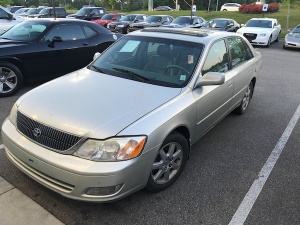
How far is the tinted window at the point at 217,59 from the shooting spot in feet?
11.8

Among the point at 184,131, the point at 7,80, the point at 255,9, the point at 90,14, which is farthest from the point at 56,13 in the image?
the point at 255,9

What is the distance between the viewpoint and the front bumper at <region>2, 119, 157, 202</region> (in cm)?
236

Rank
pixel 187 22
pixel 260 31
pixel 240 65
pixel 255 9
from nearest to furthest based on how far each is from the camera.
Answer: pixel 240 65 < pixel 260 31 < pixel 187 22 < pixel 255 9

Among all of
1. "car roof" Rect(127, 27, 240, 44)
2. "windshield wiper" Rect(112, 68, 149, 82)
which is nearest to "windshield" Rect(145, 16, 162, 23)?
"car roof" Rect(127, 27, 240, 44)

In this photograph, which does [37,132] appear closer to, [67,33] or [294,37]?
[67,33]

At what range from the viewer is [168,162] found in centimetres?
300

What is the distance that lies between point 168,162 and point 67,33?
4.75 meters

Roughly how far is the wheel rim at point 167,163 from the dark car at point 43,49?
413cm

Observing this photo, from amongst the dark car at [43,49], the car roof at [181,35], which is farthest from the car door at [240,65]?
the dark car at [43,49]

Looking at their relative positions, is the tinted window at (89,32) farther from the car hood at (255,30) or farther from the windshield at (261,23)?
the windshield at (261,23)

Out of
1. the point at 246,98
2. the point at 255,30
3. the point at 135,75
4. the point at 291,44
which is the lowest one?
the point at 291,44

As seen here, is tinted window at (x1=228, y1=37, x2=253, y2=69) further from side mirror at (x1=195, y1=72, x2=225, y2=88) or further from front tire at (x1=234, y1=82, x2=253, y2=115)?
side mirror at (x1=195, y1=72, x2=225, y2=88)

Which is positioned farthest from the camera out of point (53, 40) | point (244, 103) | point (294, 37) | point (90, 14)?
point (90, 14)

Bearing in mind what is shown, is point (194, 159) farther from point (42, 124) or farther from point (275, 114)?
point (275, 114)
